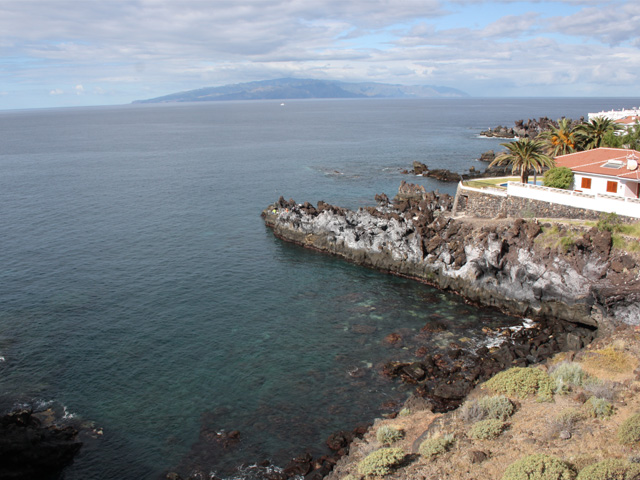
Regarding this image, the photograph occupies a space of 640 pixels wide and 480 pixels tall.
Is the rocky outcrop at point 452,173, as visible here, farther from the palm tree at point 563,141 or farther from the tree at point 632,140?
the tree at point 632,140

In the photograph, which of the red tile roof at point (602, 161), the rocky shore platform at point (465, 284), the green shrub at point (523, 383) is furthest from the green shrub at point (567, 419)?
the red tile roof at point (602, 161)

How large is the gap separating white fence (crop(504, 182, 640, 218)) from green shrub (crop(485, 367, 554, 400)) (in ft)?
80.0

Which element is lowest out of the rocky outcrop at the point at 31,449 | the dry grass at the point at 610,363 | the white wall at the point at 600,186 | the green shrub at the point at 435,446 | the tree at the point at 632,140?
the rocky outcrop at the point at 31,449

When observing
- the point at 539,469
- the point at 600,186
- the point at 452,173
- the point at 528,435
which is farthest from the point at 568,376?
the point at 452,173

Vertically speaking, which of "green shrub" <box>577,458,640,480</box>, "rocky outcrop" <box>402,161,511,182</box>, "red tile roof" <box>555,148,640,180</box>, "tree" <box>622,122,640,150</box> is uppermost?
"tree" <box>622,122,640,150</box>

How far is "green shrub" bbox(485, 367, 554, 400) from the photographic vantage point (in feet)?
100

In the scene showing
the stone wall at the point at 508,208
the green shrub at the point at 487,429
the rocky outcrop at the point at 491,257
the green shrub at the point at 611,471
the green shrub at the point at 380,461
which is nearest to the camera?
the green shrub at the point at 611,471

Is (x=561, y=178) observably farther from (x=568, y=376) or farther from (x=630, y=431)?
(x=630, y=431)

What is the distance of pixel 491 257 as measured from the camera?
50812 mm

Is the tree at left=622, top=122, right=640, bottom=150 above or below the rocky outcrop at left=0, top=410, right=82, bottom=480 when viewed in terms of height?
above

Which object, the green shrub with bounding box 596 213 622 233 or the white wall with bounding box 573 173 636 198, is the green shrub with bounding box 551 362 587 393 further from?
the white wall with bounding box 573 173 636 198

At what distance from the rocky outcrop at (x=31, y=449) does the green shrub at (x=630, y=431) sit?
29848 mm

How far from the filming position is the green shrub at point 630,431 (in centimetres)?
2352

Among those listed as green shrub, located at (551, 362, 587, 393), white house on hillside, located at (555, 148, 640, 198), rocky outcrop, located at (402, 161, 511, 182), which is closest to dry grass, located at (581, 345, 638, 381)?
green shrub, located at (551, 362, 587, 393)
